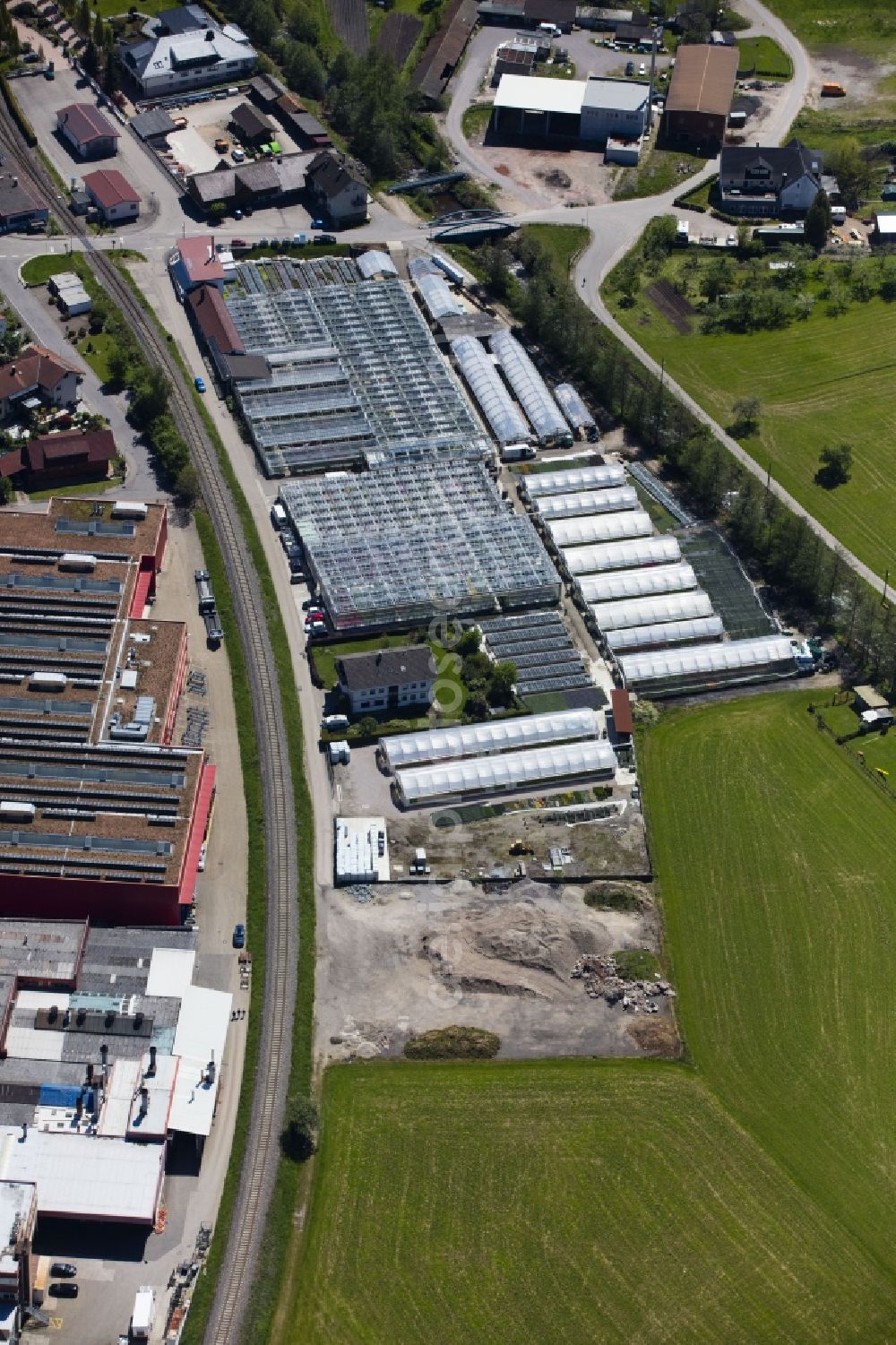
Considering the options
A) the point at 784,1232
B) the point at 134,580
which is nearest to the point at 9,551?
the point at 134,580

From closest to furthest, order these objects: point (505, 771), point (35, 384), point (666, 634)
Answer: point (505, 771) → point (666, 634) → point (35, 384)

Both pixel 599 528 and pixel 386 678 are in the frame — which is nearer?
pixel 386 678

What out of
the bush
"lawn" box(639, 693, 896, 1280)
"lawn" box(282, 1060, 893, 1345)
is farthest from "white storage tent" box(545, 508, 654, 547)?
"lawn" box(282, 1060, 893, 1345)

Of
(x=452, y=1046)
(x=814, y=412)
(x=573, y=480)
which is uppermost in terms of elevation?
(x=814, y=412)

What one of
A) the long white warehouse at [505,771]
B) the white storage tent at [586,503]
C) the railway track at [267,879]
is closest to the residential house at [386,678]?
the railway track at [267,879]

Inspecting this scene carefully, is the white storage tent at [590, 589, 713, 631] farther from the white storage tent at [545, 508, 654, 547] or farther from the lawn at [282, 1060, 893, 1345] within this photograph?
the lawn at [282, 1060, 893, 1345]

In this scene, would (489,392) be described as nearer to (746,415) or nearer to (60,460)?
(746,415)

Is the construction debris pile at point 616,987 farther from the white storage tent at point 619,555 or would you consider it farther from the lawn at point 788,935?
the white storage tent at point 619,555

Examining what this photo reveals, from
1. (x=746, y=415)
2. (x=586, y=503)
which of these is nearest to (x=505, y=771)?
(x=586, y=503)
